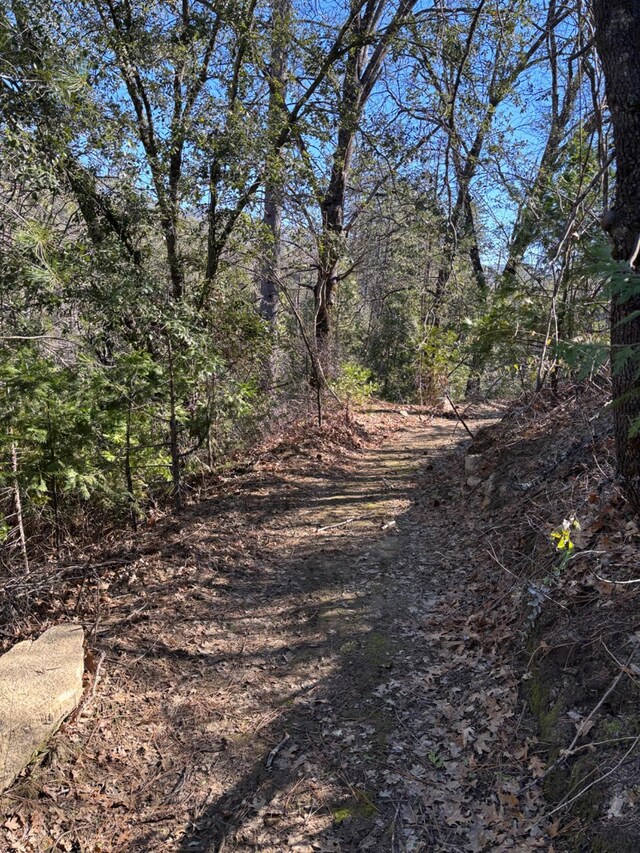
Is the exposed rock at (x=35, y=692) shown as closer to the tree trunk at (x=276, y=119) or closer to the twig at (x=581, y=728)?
the twig at (x=581, y=728)

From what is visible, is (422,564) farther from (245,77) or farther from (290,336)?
(245,77)

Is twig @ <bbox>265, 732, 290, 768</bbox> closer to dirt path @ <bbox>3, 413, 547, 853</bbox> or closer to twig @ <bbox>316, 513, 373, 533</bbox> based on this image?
dirt path @ <bbox>3, 413, 547, 853</bbox>

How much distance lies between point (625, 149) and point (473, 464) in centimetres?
446

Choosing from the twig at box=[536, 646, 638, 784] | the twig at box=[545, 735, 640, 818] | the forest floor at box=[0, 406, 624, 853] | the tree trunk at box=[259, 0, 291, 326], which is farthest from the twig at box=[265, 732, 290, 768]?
the tree trunk at box=[259, 0, 291, 326]

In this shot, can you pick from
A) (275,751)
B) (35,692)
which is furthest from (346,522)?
(35,692)

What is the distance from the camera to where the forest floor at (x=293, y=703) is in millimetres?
2820

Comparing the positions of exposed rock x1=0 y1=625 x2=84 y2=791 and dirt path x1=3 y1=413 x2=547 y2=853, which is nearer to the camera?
dirt path x1=3 y1=413 x2=547 y2=853

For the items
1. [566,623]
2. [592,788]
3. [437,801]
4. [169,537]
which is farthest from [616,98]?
[169,537]

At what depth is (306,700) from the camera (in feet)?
12.1

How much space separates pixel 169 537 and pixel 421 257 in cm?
1182

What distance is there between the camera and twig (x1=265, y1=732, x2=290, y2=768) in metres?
3.20

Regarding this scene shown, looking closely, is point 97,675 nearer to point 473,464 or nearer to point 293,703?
point 293,703

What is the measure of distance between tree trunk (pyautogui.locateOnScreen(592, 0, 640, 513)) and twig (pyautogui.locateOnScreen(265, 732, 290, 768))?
8.85ft

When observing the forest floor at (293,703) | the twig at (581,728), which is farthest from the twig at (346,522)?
the twig at (581,728)
